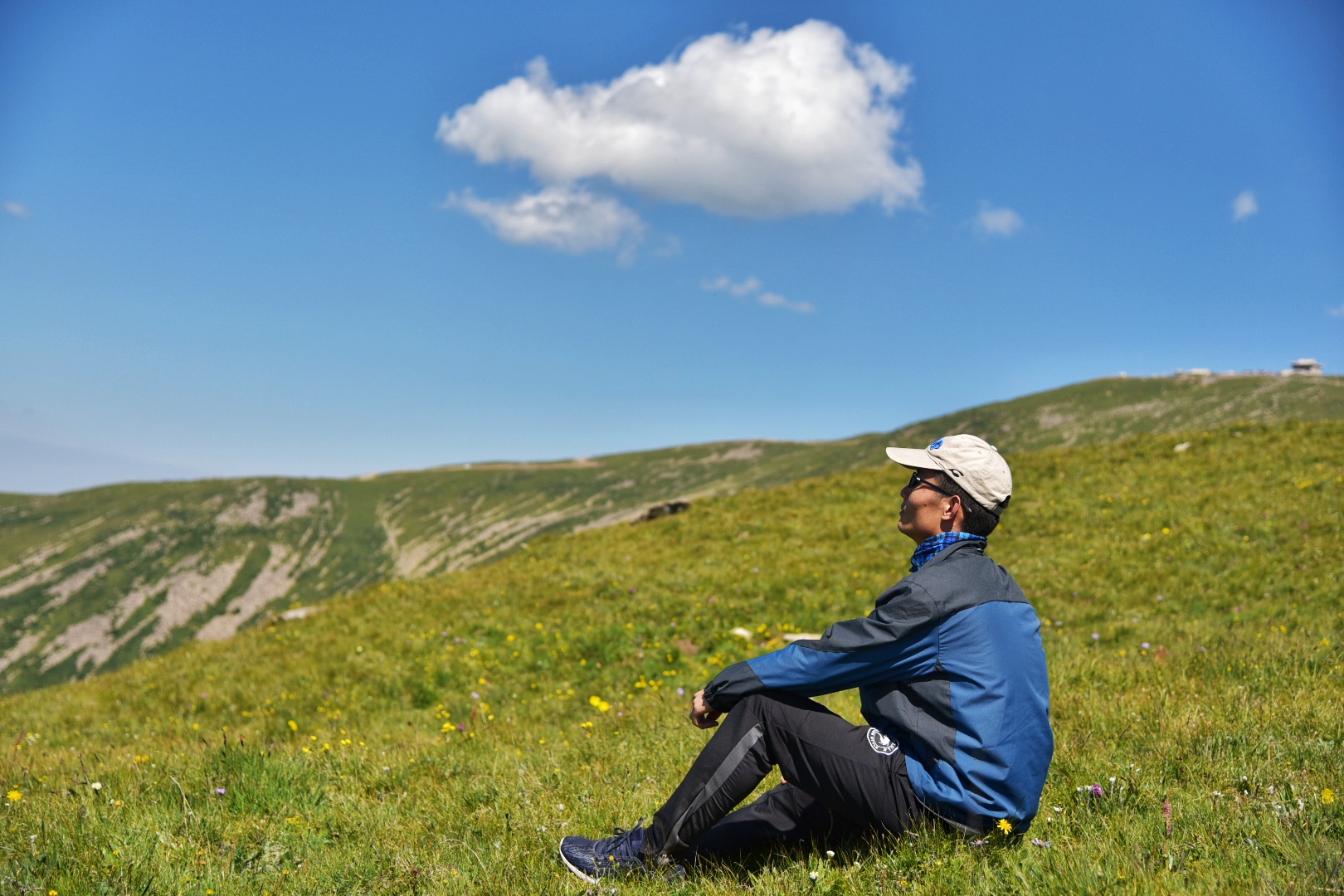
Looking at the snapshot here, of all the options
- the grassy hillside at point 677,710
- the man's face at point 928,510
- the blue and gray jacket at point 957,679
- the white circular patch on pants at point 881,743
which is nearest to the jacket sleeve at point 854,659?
the blue and gray jacket at point 957,679

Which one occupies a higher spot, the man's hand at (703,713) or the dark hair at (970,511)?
the dark hair at (970,511)

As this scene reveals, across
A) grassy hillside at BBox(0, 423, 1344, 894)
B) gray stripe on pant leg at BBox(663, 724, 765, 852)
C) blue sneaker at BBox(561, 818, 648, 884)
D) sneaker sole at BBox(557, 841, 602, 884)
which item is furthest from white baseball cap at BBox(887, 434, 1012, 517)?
sneaker sole at BBox(557, 841, 602, 884)

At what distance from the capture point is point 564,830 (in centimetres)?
532

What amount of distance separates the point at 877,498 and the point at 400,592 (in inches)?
602

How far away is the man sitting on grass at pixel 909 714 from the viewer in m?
3.95

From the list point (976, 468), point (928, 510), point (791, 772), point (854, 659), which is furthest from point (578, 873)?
point (976, 468)

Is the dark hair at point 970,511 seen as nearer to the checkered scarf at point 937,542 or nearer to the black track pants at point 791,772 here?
the checkered scarf at point 937,542

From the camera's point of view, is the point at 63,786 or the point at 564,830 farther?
the point at 63,786

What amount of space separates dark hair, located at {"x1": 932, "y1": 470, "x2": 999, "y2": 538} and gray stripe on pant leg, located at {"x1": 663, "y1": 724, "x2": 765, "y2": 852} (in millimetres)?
1721

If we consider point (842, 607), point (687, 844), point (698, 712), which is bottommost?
point (842, 607)

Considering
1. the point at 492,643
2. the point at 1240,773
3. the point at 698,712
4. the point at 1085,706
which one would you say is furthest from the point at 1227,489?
the point at 698,712

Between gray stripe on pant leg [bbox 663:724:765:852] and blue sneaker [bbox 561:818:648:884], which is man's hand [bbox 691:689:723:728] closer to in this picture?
gray stripe on pant leg [bbox 663:724:765:852]

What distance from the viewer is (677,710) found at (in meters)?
9.44

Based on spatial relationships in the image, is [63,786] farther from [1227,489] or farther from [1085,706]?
[1227,489]
